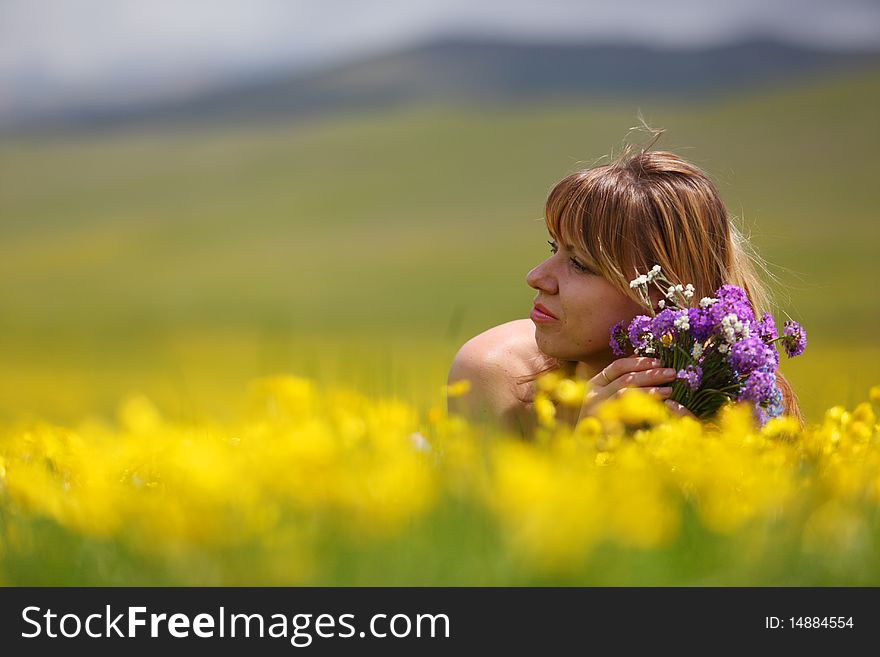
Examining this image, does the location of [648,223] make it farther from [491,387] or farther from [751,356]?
[491,387]

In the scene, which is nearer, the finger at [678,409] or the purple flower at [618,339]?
the finger at [678,409]

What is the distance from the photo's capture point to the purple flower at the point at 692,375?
3525mm

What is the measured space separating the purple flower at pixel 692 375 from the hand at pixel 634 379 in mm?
66

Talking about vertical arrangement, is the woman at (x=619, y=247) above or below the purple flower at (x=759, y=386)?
above

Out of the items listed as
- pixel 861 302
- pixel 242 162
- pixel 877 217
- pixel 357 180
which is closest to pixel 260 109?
pixel 242 162

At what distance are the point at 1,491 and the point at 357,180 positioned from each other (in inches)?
2762

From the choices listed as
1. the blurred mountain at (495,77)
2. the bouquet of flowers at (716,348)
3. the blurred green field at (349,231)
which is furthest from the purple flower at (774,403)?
the blurred mountain at (495,77)

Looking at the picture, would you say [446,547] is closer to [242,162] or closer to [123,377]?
[123,377]

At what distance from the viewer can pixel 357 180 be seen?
72375mm

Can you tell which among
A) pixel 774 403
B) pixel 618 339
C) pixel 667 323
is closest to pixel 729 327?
pixel 667 323

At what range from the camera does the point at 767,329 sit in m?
3.69

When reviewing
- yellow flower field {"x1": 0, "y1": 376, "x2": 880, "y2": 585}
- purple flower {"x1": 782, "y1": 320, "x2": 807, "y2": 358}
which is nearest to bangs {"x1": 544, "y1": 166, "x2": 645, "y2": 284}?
purple flower {"x1": 782, "y1": 320, "x2": 807, "y2": 358}

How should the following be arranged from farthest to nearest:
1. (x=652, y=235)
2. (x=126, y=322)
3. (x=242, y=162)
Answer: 1. (x=242, y=162)
2. (x=126, y=322)
3. (x=652, y=235)

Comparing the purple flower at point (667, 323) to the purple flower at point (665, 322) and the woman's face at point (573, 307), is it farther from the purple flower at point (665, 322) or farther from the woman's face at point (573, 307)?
the woman's face at point (573, 307)
